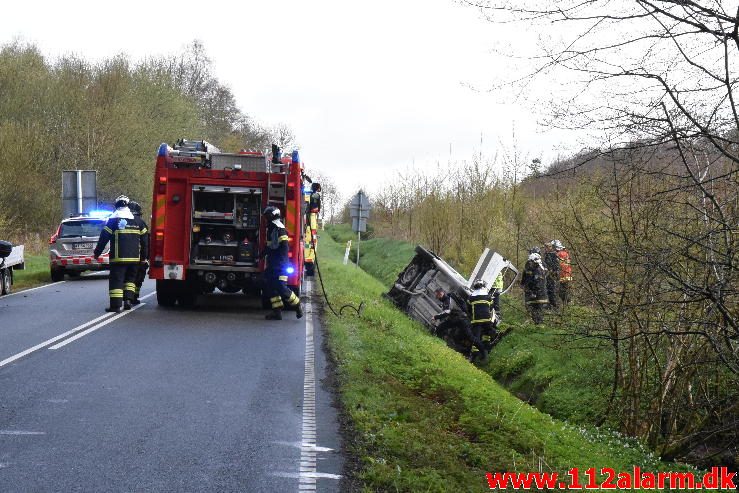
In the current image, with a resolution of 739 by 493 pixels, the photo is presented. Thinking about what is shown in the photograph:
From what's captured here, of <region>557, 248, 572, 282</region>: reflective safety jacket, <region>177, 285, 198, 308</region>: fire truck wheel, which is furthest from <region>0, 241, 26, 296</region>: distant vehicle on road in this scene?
<region>557, 248, 572, 282</region>: reflective safety jacket

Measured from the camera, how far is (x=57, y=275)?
2128cm

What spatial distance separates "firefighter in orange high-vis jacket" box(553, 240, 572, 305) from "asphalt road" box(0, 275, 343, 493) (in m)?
3.35

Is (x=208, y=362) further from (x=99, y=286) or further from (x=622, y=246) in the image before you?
(x=99, y=286)

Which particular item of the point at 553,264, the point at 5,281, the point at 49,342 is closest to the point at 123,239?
the point at 49,342

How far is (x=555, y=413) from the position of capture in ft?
38.9

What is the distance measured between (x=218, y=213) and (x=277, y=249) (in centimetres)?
153

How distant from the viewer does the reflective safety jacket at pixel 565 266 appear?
33.1ft

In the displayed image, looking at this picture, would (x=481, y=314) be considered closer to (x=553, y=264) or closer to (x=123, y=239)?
(x=553, y=264)

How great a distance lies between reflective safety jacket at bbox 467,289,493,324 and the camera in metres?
14.8

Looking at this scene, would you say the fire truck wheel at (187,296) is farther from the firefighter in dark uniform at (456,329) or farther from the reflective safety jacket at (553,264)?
the reflective safety jacket at (553,264)

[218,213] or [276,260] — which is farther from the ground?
[218,213]

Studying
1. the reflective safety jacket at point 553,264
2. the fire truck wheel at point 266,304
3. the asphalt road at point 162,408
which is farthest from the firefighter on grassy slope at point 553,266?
the fire truck wheel at point 266,304

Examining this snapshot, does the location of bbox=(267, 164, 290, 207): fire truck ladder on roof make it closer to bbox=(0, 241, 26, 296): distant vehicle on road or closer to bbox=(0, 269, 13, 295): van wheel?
bbox=(0, 241, 26, 296): distant vehicle on road

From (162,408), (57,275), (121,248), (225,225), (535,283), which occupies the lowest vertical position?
(162,408)
